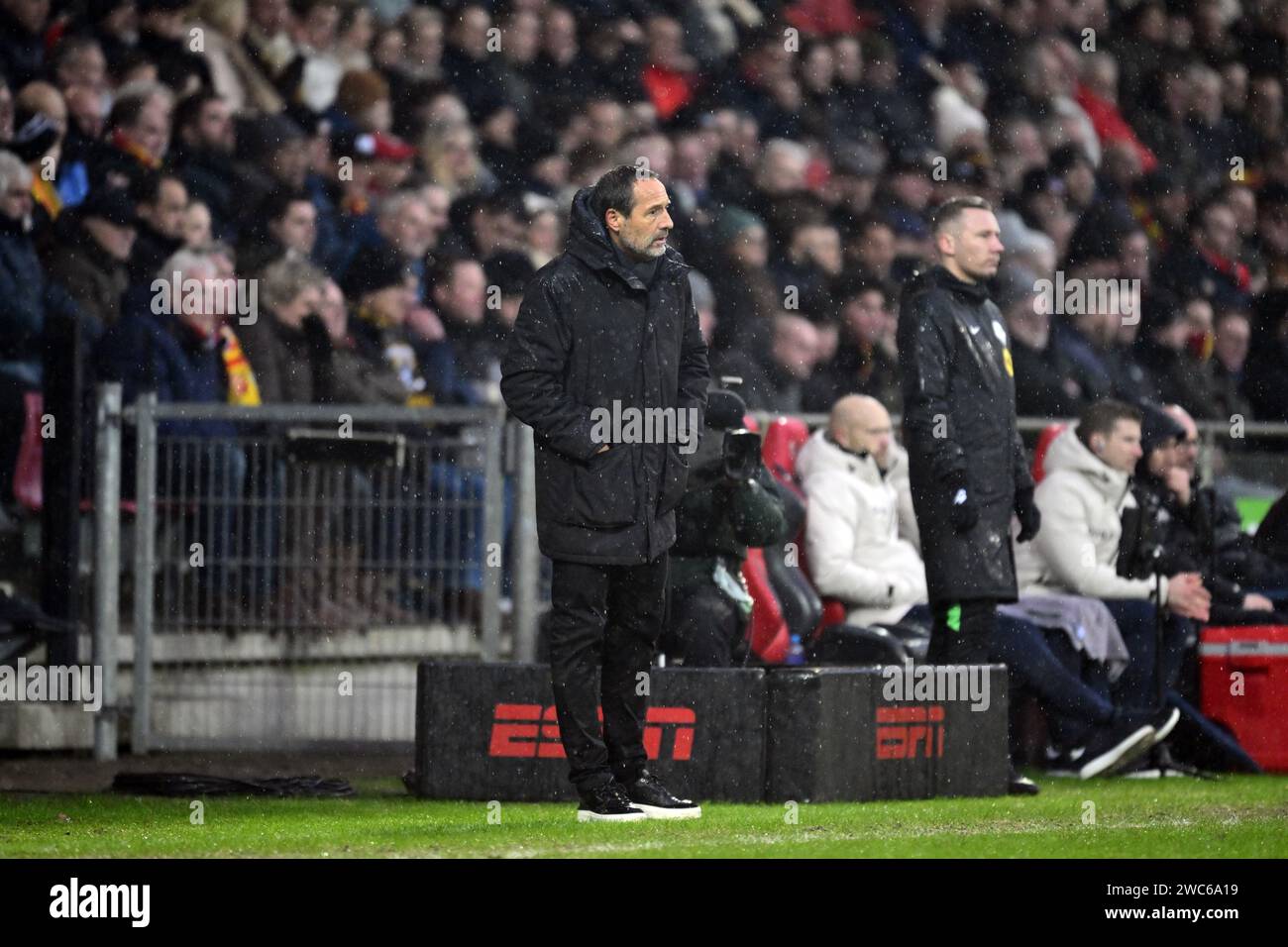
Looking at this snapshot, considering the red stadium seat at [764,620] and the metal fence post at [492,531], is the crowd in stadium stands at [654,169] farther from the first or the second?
the red stadium seat at [764,620]

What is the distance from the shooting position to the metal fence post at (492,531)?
9.88 metres

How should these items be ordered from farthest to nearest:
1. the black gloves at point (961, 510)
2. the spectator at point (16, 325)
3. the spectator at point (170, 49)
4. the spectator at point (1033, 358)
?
the spectator at point (1033, 358)
the spectator at point (170, 49)
the spectator at point (16, 325)
the black gloves at point (961, 510)

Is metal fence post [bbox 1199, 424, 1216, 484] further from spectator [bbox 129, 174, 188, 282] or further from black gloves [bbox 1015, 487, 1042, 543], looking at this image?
spectator [bbox 129, 174, 188, 282]

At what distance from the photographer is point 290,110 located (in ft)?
39.7

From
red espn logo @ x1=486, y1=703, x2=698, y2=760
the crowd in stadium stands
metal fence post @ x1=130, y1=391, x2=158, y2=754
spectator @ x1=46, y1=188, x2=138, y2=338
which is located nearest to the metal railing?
metal fence post @ x1=130, y1=391, x2=158, y2=754

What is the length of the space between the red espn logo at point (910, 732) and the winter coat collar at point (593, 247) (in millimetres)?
1798

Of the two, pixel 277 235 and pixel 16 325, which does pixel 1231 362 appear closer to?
pixel 277 235

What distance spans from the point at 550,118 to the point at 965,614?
5422 mm

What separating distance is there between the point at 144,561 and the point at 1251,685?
456cm

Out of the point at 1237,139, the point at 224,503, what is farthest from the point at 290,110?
the point at 1237,139

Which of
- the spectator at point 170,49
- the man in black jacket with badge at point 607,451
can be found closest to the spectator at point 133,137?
the spectator at point 170,49

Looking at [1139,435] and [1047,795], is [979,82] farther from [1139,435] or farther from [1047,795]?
[1047,795]

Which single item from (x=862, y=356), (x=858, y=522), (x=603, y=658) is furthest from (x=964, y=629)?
(x=862, y=356)

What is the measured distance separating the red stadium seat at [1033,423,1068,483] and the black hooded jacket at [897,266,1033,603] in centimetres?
208
